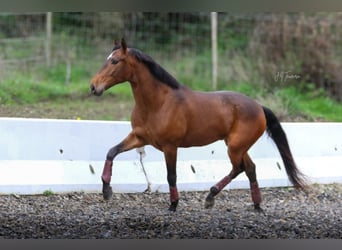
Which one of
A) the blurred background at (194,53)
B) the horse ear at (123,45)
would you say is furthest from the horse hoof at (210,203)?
the horse ear at (123,45)

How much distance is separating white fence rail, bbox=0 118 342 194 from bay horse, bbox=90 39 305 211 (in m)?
0.10

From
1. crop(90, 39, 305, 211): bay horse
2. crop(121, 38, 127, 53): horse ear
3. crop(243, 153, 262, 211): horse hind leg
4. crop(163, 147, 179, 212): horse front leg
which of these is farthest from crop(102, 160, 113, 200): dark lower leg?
crop(243, 153, 262, 211): horse hind leg

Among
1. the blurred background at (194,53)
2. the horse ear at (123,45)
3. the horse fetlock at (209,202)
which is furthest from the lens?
the blurred background at (194,53)

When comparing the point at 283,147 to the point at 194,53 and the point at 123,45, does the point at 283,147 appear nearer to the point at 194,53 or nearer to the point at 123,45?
the point at 194,53

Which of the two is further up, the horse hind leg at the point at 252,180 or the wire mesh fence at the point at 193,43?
the wire mesh fence at the point at 193,43

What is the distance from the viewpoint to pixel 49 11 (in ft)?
17.8

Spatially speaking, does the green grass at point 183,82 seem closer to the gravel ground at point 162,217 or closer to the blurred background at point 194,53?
the blurred background at point 194,53

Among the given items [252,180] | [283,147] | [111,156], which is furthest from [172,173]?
[283,147]

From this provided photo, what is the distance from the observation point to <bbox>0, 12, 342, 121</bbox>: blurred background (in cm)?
584

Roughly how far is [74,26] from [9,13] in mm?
753

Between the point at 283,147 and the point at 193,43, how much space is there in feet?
4.03

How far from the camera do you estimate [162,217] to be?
5504mm

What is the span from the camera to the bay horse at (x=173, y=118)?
5535 mm

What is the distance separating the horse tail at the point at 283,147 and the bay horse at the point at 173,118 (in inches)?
6.8
